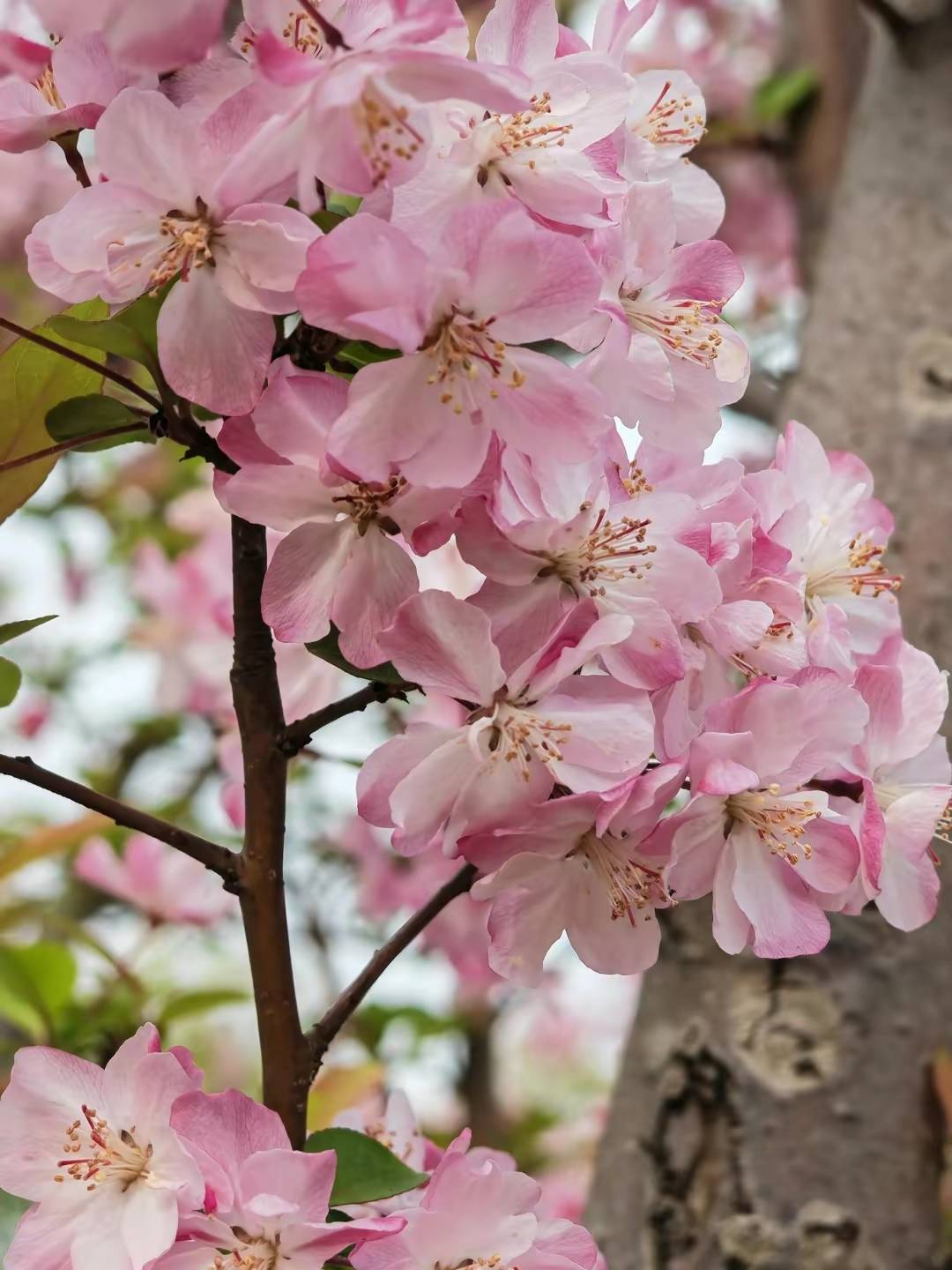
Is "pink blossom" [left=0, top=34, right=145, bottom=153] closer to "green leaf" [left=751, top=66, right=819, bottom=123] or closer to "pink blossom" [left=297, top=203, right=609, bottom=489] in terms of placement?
"pink blossom" [left=297, top=203, right=609, bottom=489]

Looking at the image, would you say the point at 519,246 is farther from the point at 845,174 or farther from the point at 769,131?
the point at 769,131

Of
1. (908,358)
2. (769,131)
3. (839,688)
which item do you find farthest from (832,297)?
(839,688)

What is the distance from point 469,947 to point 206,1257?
4.80 feet

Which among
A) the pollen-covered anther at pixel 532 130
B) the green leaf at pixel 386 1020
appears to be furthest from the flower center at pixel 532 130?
the green leaf at pixel 386 1020

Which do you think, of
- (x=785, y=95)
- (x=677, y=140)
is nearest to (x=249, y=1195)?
(x=677, y=140)

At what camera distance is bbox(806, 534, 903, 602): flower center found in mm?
618

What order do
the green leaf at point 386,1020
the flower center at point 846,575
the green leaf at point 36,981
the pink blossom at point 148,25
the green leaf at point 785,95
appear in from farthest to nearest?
1. the green leaf at point 785,95
2. the green leaf at point 386,1020
3. the green leaf at point 36,981
4. the flower center at point 846,575
5. the pink blossom at point 148,25

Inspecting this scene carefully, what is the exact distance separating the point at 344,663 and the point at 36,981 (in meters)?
0.75

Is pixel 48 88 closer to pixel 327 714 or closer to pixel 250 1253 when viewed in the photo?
pixel 327 714

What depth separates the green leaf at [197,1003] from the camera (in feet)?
4.00

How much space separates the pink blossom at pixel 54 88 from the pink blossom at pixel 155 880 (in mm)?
856

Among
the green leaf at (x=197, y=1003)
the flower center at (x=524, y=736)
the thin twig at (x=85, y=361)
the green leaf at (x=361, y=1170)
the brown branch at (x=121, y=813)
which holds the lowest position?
the green leaf at (x=197, y=1003)

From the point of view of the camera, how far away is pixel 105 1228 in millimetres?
498

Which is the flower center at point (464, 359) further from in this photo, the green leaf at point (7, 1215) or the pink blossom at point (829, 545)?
the green leaf at point (7, 1215)
